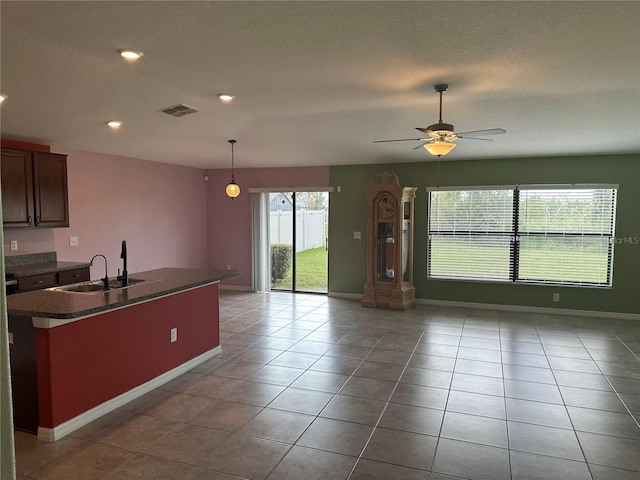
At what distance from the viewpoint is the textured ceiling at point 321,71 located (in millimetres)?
2383

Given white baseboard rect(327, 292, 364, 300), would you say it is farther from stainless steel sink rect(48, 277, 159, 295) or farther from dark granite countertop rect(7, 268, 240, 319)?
stainless steel sink rect(48, 277, 159, 295)

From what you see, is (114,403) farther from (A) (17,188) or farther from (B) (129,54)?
(A) (17,188)

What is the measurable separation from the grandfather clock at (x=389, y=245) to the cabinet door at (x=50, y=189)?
429cm

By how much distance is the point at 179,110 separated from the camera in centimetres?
443

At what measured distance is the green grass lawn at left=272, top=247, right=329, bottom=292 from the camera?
862 centimetres

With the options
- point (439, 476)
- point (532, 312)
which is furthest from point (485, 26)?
point (532, 312)

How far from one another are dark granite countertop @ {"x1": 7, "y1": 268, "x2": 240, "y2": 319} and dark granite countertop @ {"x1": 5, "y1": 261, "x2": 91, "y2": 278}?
1.29 m

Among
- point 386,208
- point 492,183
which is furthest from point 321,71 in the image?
point 492,183

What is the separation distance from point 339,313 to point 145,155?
A: 3.84 metres

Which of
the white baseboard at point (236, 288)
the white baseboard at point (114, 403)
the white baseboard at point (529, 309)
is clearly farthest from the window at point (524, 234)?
the white baseboard at point (114, 403)

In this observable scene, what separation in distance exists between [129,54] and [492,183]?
18.2ft

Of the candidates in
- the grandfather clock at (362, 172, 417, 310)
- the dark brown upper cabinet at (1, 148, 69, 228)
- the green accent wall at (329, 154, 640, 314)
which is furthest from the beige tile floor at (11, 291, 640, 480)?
the dark brown upper cabinet at (1, 148, 69, 228)

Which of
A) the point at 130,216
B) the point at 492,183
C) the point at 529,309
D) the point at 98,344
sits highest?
the point at 492,183

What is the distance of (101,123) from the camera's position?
4754mm
